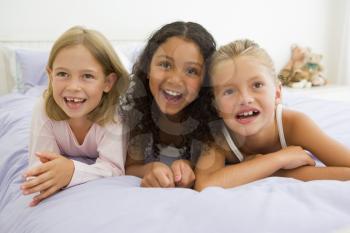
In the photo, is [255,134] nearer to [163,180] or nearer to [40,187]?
[163,180]

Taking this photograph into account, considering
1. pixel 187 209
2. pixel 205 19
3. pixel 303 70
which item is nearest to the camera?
pixel 187 209

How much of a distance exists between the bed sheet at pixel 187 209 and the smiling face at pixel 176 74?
0.31m

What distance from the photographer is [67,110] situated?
37.4 inches

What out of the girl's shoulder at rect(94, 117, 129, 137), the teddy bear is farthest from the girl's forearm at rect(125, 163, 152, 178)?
the teddy bear

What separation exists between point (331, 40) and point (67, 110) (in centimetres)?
346

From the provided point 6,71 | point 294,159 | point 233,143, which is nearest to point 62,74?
point 233,143

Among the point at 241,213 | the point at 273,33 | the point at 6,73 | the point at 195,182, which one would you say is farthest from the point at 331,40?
the point at 241,213

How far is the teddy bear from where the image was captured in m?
3.20

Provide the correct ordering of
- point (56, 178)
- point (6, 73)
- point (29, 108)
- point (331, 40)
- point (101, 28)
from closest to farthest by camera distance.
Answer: point (56, 178), point (29, 108), point (6, 73), point (101, 28), point (331, 40)

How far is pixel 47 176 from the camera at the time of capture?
2.46 feet

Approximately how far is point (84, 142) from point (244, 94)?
0.48 meters

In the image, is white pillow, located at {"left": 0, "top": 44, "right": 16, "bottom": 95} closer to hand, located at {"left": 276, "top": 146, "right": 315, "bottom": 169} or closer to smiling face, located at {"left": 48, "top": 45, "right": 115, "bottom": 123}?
smiling face, located at {"left": 48, "top": 45, "right": 115, "bottom": 123}

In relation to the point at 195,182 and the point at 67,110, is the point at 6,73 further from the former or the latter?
the point at 195,182

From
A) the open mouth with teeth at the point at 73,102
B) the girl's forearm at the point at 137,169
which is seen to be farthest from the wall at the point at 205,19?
the girl's forearm at the point at 137,169
